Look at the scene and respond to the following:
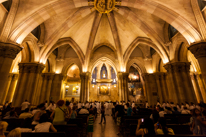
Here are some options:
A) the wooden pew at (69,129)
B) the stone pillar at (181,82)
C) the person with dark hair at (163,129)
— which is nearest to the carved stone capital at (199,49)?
the stone pillar at (181,82)

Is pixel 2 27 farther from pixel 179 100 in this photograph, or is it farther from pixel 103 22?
pixel 179 100

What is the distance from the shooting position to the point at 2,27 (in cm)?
626

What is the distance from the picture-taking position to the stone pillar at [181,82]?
8.46 metres

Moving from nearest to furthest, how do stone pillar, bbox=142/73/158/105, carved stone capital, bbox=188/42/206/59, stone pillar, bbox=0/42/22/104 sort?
stone pillar, bbox=0/42/22/104 < carved stone capital, bbox=188/42/206/59 < stone pillar, bbox=142/73/158/105

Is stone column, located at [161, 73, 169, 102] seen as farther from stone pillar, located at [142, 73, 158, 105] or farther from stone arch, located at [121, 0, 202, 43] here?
stone arch, located at [121, 0, 202, 43]

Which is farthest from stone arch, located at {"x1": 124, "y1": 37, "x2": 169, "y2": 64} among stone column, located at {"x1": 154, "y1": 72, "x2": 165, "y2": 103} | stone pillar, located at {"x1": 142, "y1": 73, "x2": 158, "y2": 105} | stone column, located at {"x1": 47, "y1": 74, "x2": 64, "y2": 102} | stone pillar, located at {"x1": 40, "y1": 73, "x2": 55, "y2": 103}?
stone pillar, located at {"x1": 40, "y1": 73, "x2": 55, "y2": 103}

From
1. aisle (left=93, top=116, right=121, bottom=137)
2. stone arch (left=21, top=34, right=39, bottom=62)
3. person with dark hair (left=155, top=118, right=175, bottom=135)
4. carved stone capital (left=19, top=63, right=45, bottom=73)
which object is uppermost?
stone arch (left=21, top=34, right=39, bottom=62)

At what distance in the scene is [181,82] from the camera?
348 inches

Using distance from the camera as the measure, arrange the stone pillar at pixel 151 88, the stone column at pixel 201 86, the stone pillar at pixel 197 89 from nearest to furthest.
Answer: the stone column at pixel 201 86 → the stone pillar at pixel 197 89 → the stone pillar at pixel 151 88

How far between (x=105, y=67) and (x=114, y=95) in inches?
254

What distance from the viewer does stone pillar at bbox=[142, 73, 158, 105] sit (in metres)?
13.3

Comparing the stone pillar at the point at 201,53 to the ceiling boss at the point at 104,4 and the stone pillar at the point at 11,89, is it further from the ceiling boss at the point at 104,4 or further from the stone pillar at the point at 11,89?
the stone pillar at the point at 11,89

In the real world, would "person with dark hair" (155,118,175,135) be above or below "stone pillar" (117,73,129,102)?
below

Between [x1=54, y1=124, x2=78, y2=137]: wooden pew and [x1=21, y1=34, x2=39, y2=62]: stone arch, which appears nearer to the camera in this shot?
[x1=54, y1=124, x2=78, y2=137]: wooden pew
